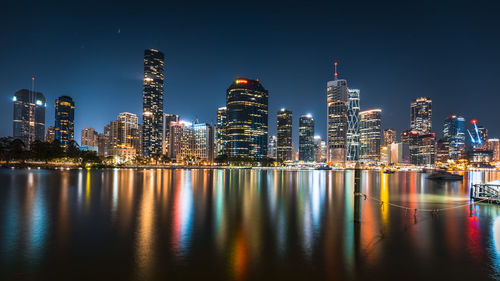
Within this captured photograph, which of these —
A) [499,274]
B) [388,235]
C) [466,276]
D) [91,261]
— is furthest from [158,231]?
[499,274]

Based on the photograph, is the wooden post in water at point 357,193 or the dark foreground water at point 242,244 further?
the wooden post in water at point 357,193

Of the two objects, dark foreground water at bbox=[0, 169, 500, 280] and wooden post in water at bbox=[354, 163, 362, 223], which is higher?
wooden post in water at bbox=[354, 163, 362, 223]

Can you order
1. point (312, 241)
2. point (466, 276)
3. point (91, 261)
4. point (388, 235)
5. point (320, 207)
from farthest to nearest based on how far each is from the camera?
point (320, 207)
point (388, 235)
point (312, 241)
point (91, 261)
point (466, 276)

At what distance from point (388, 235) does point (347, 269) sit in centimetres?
843

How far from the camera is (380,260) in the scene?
1612 cm

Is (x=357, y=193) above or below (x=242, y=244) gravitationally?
above

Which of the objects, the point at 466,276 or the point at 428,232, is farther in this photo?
the point at 428,232

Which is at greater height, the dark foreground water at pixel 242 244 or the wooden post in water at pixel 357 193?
the wooden post in water at pixel 357 193

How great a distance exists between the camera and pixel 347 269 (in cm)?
1477

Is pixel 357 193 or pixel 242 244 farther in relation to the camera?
pixel 357 193

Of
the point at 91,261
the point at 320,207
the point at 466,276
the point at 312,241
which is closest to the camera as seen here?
the point at 466,276

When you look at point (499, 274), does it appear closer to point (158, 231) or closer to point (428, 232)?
point (428, 232)

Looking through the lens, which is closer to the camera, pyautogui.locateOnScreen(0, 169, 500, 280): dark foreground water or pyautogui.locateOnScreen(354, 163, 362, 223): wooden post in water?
pyautogui.locateOnScreen(0, 169, 500, 280): dark foreground water

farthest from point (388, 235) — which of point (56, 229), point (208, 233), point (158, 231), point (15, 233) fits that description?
point (15, 233)
